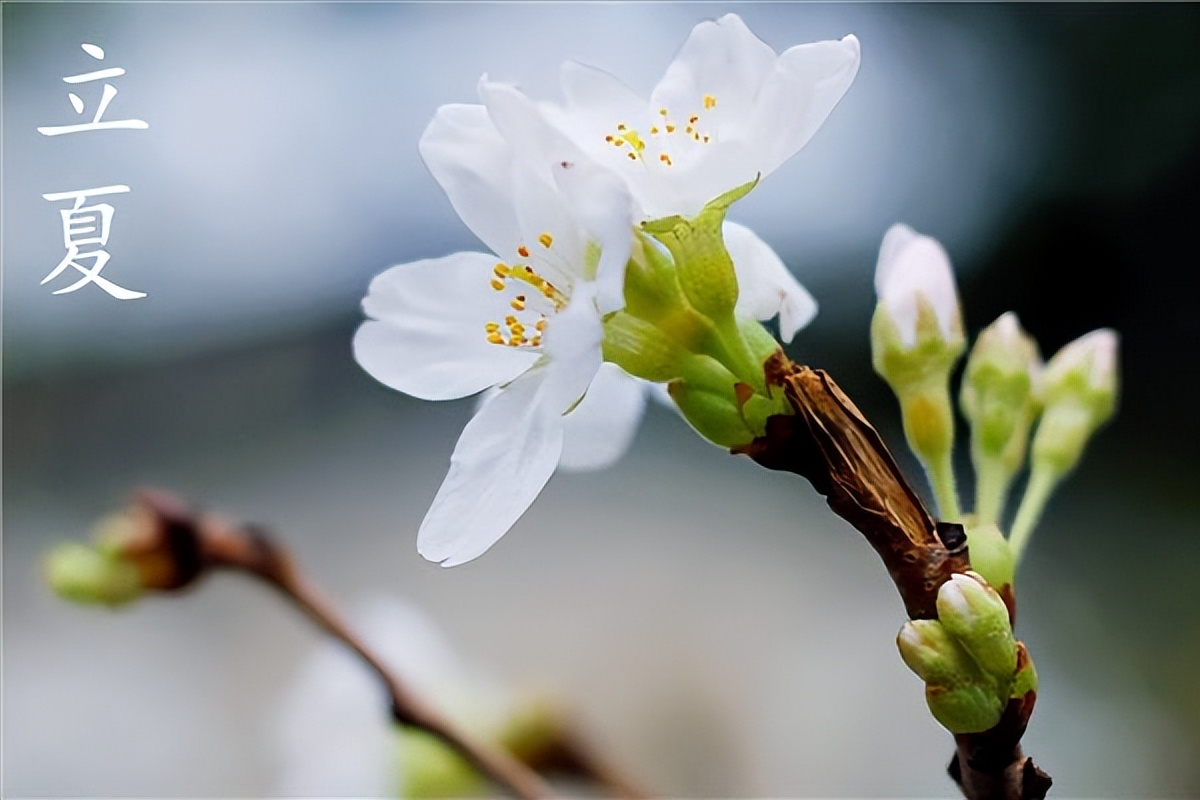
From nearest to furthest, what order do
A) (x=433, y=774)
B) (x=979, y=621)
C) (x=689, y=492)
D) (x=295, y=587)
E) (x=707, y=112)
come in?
1. (x=979, y=621)
2. (x=707, y=112)
3. (x=295, y=587)
4. (x=433, y=774)
5. (x=689, y=492)

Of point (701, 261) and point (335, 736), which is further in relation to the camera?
point (335, 736)

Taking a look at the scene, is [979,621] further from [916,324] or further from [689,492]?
[689,492]

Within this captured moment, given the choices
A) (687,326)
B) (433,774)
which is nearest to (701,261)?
(687,326)

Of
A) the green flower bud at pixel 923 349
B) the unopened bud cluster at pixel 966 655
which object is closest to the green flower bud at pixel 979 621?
the unopened bud cluster at pixel 966 655

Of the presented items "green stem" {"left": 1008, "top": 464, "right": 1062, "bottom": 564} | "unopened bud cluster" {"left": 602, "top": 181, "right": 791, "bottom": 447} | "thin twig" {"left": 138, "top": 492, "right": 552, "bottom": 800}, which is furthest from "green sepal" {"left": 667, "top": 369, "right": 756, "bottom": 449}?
"thin twig" {"left": 138, "top": 492, "right": 552, "bottom": 800}

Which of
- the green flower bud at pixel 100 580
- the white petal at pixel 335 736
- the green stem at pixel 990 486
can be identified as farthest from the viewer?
the white petal at pixel 335 736

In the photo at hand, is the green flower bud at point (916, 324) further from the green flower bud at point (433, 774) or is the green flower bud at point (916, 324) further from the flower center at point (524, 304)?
the green flower bud at point (433, 774)
